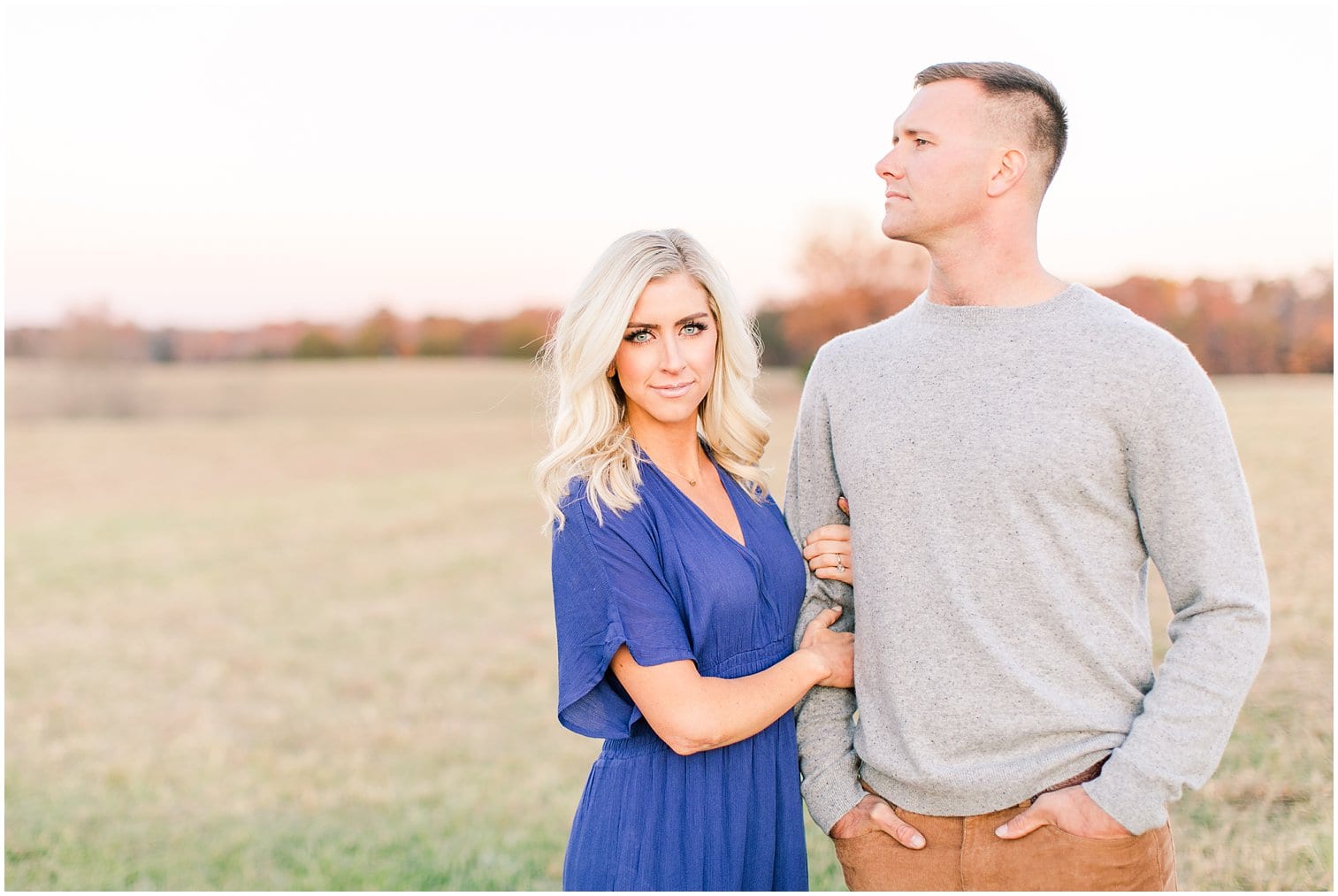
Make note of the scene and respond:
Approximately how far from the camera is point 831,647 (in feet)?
8.47

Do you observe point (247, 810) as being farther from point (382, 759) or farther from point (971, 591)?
point (971, 591)

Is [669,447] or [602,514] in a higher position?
[669,447]

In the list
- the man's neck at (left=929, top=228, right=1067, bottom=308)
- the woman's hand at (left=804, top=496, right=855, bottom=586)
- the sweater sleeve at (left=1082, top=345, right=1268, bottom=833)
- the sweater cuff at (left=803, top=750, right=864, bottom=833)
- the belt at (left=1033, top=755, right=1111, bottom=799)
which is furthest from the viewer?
the woman's hand at (left=804, top=496, right=855, bottom=586)

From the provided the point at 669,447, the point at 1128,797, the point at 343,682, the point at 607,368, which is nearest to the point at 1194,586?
the point at 1128,797

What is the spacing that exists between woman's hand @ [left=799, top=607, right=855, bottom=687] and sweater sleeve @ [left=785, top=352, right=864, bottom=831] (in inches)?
1.6

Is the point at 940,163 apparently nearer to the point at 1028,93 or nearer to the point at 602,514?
the point at 1028,93

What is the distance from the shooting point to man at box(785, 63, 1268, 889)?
7.18 ft

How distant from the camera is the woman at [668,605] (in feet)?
7.71

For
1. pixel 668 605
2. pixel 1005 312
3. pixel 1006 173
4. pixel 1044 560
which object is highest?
pixel 1006 173

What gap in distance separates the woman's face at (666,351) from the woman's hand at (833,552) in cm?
43

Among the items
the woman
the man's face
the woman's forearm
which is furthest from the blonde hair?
the man's face

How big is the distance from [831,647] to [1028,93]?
130cm

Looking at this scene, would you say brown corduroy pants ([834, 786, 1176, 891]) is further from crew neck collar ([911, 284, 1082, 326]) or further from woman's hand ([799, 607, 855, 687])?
crew neck collar ([911, 284, 1082, 326])

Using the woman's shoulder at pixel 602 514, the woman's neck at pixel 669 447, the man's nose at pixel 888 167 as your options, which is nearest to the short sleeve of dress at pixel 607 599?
the woman's shoulder at pixel 602 514
